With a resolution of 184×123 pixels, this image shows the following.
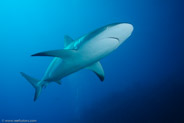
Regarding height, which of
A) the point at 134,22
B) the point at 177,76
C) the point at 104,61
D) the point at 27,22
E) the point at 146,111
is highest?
the point at 27,22

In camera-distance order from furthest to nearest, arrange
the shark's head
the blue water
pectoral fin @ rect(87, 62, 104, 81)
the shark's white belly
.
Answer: the blue water, pectoral fin @ rect(87, 62, 104, 81), the shark's white belly, the shark's head

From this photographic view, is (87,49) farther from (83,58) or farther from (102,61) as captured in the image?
(102,61)

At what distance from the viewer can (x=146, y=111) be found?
3379 mm

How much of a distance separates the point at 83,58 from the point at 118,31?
1.76 ft

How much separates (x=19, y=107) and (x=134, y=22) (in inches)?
95.5

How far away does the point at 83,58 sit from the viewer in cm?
195

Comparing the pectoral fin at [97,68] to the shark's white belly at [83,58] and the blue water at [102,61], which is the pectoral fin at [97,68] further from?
the blue water at [102,61]

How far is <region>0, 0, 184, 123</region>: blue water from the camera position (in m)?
3.07

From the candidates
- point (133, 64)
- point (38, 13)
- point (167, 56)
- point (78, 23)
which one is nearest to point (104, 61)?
point (133, 64)

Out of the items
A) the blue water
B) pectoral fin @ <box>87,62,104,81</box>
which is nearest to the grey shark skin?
pectoral fin @ <box>87,62,104,81</box>

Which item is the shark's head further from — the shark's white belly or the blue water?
the blue water

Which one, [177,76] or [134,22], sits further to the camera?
[177,76]

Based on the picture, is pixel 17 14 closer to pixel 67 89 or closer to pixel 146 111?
pixel 67 89

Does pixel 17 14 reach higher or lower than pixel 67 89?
higher
